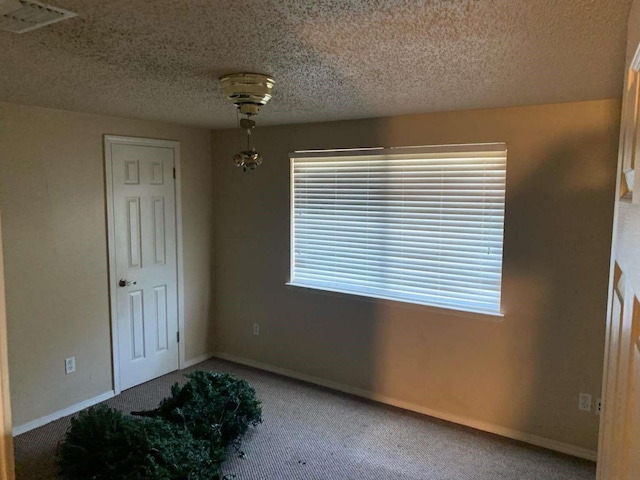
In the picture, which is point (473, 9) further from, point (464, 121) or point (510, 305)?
point (510, 305)

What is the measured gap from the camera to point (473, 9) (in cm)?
135

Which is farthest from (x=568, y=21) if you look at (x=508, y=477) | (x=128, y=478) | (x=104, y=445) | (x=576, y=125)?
(x=104, y=445)

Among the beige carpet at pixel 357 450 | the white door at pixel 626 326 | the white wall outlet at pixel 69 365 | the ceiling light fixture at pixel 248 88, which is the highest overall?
the ceiling light fixture at pixel 248 88

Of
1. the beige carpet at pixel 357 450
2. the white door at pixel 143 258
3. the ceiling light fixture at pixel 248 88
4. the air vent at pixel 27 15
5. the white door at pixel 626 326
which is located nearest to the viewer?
the white door at pixel 626 326

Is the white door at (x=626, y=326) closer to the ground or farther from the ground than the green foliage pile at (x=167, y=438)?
farther from the ground

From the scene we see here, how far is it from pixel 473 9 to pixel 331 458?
260 centimetres

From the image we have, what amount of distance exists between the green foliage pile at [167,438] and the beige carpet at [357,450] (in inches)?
A: 8.9

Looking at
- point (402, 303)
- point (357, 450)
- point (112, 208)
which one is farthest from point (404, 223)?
point (112, 208)

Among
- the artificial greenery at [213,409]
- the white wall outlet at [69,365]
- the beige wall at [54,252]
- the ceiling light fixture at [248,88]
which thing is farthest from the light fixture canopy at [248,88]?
the white wall outlet at [69,365]

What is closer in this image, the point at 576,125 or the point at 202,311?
the point at 576,125

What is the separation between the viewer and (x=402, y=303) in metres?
3.49

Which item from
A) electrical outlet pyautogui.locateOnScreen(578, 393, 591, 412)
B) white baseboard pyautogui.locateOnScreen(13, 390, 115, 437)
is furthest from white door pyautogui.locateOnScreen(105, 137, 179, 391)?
electrical outlet pyautogui.locateOnScreen(578, 393, 591, 412)

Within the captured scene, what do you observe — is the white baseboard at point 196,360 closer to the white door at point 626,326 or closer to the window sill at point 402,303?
the window sill at point 402,303

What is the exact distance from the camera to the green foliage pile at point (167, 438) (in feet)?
7.65
